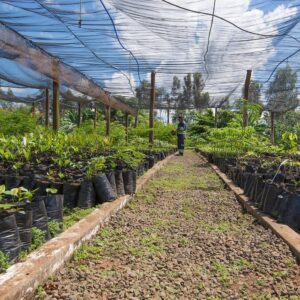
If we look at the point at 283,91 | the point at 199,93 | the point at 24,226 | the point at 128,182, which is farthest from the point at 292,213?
the point at 199,93

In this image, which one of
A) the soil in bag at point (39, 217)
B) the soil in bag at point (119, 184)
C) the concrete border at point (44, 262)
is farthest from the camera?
the soil in bag at point (119, 184)

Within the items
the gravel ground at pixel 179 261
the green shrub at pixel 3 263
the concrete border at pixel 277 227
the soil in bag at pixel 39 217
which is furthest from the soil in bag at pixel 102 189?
the green shrub at pixel 3 263

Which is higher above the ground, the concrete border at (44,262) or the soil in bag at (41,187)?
the soil in bag at (41,187)

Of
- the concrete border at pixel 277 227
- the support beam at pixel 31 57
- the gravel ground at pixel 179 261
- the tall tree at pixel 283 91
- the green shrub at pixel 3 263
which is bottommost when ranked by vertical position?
the gravel ground at pixel 179 261

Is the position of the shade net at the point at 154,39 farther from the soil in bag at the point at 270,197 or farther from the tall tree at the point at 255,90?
the soil in bag at the point at 270,197

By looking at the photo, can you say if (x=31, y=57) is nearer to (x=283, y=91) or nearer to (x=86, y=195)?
(x=86, y=195)

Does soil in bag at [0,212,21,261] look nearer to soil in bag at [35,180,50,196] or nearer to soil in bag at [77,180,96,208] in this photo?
soil in bag at [35,180,50,196]

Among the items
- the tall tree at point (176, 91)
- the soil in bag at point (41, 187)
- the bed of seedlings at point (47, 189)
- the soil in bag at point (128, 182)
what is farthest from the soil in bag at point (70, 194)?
the tall tree at point (176, 91)

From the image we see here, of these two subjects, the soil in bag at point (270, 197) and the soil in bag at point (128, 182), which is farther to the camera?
the soil in bag at point (128, 182)

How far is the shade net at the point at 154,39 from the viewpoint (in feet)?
17.2

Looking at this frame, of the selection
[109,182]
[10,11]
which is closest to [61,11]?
[10,11]

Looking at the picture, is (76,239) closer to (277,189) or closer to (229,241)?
(229,241)

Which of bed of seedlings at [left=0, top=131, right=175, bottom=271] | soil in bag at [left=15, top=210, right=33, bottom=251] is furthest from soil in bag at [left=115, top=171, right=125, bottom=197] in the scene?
soil in bag at [left=15, top=210, right=33, bottom=251]

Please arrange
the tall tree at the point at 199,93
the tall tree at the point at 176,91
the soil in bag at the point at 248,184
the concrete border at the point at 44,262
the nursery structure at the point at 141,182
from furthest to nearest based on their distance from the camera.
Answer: the tall tree at the point at 176,91, the tall tree at the point at 199,93, the soil in bag at the point at 248,184, the nursery structure at the point at 141,182, the concrete border at the point at 44,262
